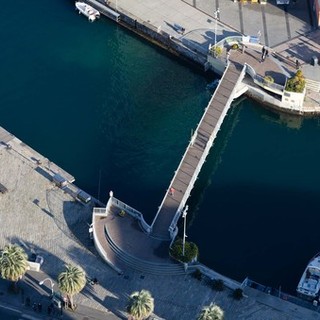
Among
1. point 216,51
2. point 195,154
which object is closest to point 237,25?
point 216,51

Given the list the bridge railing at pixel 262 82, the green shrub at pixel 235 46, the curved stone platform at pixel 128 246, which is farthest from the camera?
the green shrub at pixel 235 46

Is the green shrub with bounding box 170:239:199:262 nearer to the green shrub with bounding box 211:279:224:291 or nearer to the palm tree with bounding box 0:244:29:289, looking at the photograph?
the green shrub with bounding box 211:279:224:291

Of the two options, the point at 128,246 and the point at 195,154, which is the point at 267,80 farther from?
the point at 128,246

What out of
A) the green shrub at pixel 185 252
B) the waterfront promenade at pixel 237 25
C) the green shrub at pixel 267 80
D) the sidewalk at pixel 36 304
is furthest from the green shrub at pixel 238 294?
the waterfront promenade at pixel 237 25

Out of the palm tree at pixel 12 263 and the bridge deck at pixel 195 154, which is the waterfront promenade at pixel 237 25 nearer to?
the bridge deck at pixel 195 154

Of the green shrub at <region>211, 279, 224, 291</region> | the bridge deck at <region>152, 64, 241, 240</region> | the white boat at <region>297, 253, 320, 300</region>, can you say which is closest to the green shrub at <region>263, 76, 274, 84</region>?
the bridge deck at <region>152, 64, 241, 240</region>

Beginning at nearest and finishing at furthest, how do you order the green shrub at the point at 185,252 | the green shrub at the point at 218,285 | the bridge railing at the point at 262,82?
the green shrub at the point at 218,285 → the green shrub at the point at 185,252 → the bridge railing at the point at 262,82
